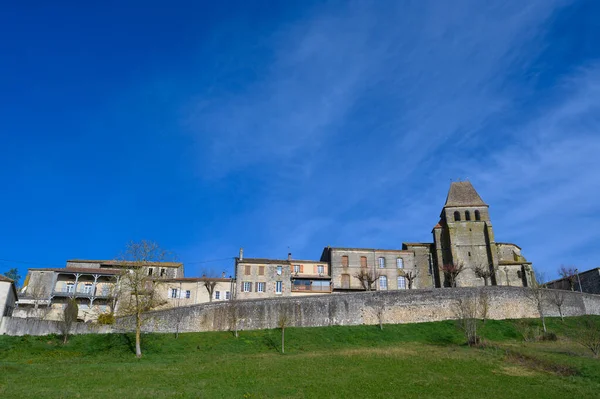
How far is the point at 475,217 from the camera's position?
211 feet

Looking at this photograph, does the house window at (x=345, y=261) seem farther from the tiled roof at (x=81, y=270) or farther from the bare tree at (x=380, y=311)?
the tiled roof at (x=81, y=270)

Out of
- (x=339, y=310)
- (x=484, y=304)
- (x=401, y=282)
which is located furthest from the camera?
(x=401, y=282)

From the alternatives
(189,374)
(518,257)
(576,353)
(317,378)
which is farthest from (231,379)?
(518,257)

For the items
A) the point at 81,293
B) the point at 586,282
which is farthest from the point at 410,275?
the point at 81,293

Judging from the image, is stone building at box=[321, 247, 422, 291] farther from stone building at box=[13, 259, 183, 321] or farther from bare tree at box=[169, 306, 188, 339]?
bare tree at box=[169, 306, 188, 339]

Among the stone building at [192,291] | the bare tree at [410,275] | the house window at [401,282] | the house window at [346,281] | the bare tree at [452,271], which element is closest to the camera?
the stone building at [192,291]

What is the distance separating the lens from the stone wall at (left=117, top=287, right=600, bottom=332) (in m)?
40.8

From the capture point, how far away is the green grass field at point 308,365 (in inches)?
830

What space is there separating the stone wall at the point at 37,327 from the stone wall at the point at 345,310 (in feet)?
6.62

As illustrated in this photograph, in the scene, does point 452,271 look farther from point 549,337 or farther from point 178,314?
point 178,314

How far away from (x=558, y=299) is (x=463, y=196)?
2467 centimetres

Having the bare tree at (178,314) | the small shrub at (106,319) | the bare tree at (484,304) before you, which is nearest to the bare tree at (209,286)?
the bare tree at (178,314)

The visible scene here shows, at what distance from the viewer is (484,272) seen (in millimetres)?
58344

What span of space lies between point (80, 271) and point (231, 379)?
36809mm
